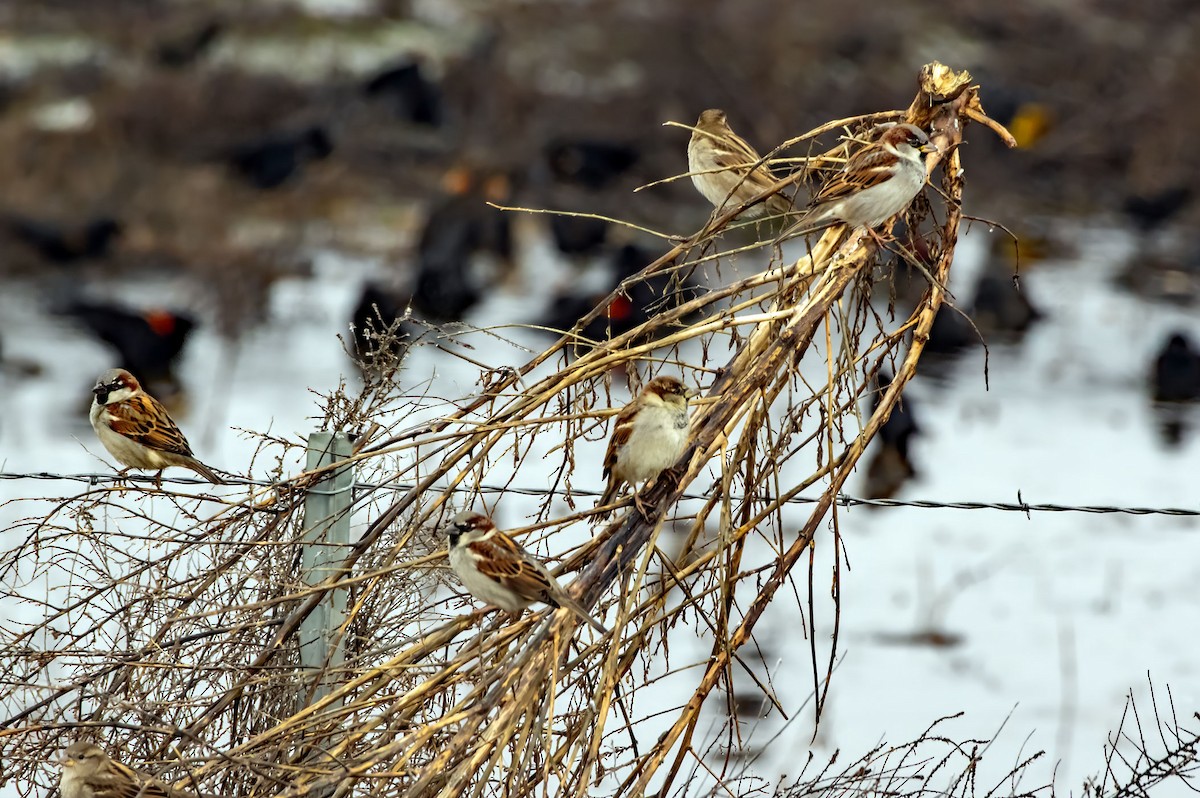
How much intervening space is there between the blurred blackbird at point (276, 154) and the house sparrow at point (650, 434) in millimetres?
15516

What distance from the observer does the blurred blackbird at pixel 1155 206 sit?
20438 mm

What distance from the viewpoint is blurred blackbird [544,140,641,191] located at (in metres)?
19.5

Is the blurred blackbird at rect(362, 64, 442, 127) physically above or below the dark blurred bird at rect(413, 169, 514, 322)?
above

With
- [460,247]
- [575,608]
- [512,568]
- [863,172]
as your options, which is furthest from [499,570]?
A: [460,247]

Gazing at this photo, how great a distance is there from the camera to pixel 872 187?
13.1ft

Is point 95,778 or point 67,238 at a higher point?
point 67,238

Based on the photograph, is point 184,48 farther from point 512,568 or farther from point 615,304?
point 512,568

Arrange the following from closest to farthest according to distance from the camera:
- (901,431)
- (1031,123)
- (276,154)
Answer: (901,431)
(276,154)
(1031,123)

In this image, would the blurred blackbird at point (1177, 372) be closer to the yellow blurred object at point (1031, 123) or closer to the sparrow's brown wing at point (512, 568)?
the yellow blurred object at point (1031, 123)

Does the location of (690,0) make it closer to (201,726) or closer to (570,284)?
(570,284)

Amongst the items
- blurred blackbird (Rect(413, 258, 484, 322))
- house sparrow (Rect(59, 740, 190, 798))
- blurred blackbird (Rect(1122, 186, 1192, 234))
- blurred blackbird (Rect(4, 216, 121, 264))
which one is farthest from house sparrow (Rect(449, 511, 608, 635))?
blurred blackbird (Rect(1122, 186, 1192, 234))

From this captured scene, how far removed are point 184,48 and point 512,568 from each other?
20674 millimetres

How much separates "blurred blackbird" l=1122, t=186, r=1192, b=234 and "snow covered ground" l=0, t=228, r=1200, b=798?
3.05m

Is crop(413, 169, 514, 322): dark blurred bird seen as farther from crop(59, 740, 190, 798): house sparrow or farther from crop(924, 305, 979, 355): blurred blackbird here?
crop(59, 740, 190, 798): house sparrow
